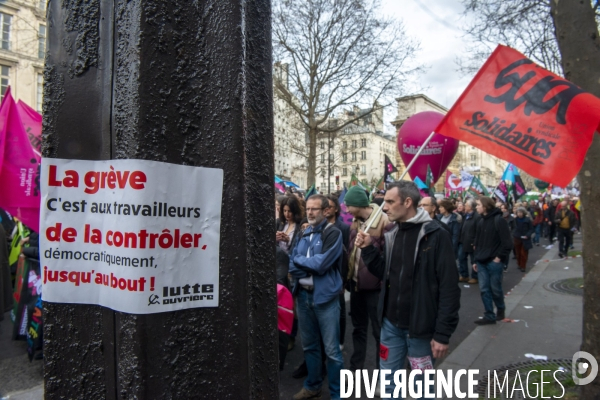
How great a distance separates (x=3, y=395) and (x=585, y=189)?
19.1ft

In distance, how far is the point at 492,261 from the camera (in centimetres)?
673

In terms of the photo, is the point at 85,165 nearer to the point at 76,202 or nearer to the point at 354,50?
the point at 76,202

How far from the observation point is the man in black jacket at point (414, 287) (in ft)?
10.0

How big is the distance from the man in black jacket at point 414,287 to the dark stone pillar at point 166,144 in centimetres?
216

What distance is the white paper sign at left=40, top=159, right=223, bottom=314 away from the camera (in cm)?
99

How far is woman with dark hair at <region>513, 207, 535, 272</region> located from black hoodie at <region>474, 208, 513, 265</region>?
5.88 metres

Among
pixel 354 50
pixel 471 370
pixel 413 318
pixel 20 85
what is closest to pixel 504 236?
pixel 471 370

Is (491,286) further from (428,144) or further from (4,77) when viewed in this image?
(4,77)

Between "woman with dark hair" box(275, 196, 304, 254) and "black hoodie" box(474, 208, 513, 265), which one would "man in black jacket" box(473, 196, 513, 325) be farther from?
"woman with dark hair" box(275, 196, 304, 254)

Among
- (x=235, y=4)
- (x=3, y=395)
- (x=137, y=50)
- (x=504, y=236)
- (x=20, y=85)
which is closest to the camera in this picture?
(x=137, y=50)

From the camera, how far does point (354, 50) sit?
23750 millimetres

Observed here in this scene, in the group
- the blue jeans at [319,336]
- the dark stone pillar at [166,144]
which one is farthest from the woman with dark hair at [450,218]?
the dark stone pillar at [166,144]

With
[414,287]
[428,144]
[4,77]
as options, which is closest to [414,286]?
[414,287]

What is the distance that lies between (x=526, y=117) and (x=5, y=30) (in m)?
38.6
